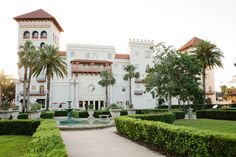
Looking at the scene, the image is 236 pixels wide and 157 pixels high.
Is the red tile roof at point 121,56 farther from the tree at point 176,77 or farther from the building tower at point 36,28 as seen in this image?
the tree at point 176,77

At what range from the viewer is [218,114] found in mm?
30906

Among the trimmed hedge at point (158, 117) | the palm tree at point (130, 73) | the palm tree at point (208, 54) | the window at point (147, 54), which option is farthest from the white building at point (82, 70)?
the trimmed hedge at point (158, 117)

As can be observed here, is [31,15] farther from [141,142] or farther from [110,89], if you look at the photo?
[141,142]

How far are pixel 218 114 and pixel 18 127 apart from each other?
22.2 metres

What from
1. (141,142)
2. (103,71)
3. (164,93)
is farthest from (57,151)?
(103,71)

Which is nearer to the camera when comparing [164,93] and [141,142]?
[141,142]

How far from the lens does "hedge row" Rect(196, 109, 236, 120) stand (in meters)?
28.8

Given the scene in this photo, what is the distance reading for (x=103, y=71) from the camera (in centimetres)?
5988

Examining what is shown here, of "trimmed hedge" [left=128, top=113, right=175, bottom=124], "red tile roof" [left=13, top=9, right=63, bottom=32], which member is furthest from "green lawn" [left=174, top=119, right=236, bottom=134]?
"red tile roof" [left=13, top=9, right=63, bottom=32]

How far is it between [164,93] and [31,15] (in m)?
43.5

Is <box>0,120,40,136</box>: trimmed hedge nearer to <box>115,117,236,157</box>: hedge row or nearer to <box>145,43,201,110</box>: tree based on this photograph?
<box>115,117,236,157</box>: hedge row

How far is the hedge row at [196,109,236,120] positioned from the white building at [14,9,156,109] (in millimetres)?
32903

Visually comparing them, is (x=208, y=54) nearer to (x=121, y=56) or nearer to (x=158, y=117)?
(x=121, y=56)

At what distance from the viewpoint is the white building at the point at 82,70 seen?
60.9 m
